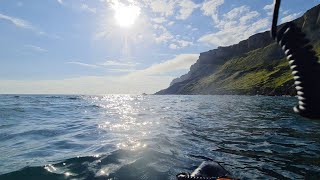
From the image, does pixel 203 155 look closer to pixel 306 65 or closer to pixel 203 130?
pixel 203 130

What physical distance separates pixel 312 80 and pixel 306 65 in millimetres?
119

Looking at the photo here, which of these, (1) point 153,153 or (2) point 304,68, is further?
(1) point 153,153

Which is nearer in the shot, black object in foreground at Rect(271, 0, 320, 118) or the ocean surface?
black object in foreground at Rect(271, 0, 320, 118)

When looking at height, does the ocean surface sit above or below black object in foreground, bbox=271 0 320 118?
below

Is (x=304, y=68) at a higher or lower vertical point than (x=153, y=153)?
higher

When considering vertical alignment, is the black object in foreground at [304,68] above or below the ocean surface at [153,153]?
above

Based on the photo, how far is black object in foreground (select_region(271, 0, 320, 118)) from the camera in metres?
2.23

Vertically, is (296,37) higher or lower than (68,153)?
higher

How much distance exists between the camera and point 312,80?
2234 mm

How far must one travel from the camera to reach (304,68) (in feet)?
7.50

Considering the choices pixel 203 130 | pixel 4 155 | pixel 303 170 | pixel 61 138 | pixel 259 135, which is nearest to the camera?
pixel 303 170

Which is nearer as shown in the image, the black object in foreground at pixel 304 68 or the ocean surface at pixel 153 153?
the black object in foreground at pixel 304 68

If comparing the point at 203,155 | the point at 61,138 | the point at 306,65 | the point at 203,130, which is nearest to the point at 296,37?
the point at 306,65

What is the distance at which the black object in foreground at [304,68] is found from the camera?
223 cm
